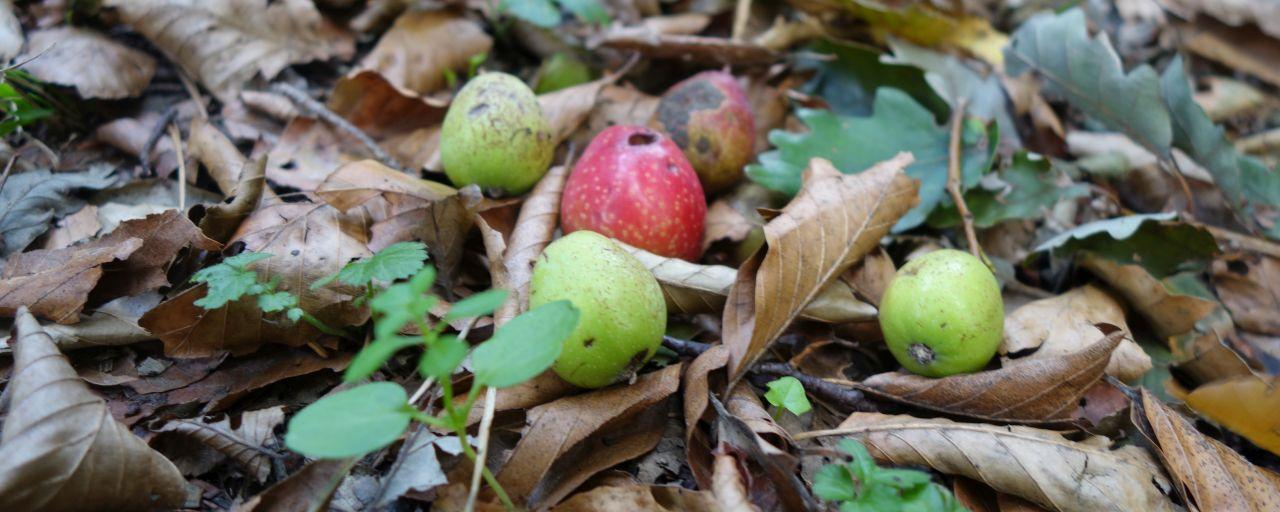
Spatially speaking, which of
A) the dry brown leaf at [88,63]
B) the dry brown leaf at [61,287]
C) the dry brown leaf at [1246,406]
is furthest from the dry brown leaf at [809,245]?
the dry brown leaf at [88,63]

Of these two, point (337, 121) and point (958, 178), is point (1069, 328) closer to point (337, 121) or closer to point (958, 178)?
point (958, 178)

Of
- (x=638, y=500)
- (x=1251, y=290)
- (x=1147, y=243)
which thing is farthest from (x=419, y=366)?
(x=1251, y=290)

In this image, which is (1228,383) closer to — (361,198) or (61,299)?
(361,198)

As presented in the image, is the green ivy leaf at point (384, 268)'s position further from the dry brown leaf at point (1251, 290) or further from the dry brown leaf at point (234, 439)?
the dry brown leaf at point (1251, 290)

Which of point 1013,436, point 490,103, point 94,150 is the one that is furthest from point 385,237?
point 1013,436

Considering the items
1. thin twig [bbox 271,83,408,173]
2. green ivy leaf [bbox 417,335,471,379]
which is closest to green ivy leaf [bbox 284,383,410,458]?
green ivy leaf [bbox 417,335,471,379]
